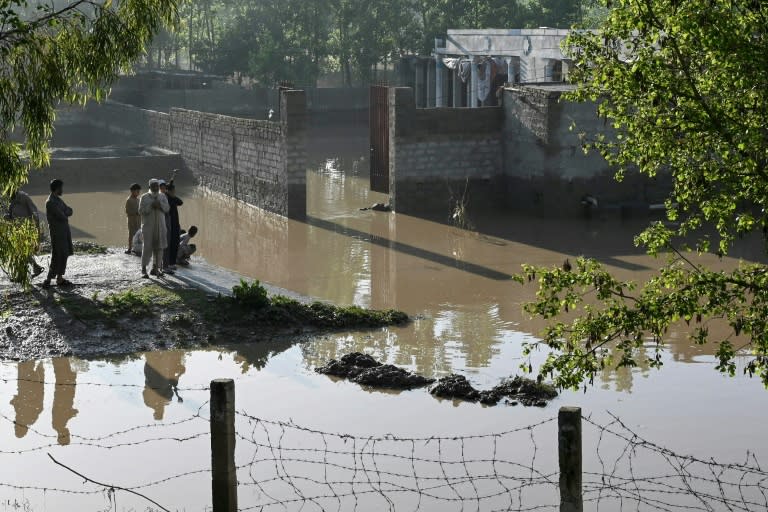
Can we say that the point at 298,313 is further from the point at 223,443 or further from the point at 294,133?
the point at 294,133

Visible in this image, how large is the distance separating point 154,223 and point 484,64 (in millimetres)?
21728

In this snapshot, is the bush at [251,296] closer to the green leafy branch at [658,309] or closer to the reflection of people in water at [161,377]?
the reflection of people in water at [161,377]

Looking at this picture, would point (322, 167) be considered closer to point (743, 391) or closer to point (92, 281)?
point (92, 281)

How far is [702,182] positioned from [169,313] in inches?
329

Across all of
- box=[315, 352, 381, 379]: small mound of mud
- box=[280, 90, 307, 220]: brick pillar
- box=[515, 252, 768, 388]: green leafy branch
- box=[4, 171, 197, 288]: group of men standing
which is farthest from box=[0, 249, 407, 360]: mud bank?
box=[280, 90, 307, 220]: brick pillar

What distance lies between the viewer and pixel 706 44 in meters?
7.12

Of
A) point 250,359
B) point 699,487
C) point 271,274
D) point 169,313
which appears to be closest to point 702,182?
point 699,487

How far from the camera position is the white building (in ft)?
114

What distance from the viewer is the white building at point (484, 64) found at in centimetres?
3472

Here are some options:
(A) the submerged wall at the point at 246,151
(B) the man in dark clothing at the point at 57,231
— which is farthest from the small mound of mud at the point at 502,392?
(A) the submerged wall at the point at 246,151

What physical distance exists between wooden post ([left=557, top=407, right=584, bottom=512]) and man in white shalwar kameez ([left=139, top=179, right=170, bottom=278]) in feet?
33.1

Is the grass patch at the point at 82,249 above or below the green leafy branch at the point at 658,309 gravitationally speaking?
below

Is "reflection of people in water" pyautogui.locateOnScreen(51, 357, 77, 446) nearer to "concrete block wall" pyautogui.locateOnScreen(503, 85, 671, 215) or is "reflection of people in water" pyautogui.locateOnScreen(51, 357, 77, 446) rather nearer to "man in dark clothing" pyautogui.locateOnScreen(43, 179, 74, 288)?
"man in dark clothing" pyautogui.locateOnScreen(43, 179, 74, 288)

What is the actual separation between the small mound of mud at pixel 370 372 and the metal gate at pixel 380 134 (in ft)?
46.3
